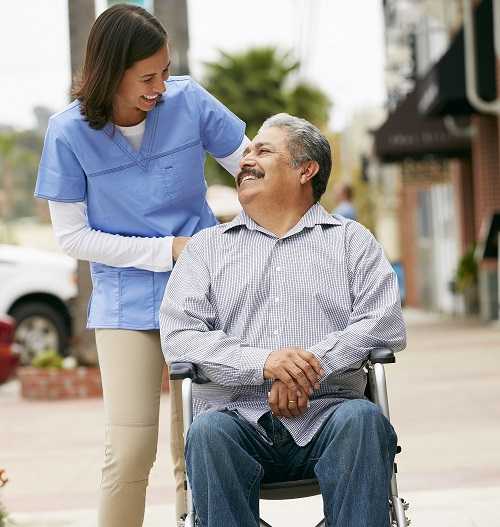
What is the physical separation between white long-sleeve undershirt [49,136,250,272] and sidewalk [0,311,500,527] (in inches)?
65.3

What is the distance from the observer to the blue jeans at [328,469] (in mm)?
3654

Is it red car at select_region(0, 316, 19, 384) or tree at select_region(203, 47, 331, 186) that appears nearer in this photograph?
red car at select_region(0, 316, 19, 384)

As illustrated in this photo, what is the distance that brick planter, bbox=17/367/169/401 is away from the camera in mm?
11422

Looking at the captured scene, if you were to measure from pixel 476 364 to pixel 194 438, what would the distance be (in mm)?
9224

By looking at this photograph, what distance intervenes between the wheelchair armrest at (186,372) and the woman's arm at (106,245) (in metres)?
0.42

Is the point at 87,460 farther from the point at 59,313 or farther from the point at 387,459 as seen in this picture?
the point at 59,313

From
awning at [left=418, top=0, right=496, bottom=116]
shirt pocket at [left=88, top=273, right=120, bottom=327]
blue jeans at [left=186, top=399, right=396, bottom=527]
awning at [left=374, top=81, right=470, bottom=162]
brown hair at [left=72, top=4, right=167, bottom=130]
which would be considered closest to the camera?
blue jeans at [left=186, top=399, right=396, bottom=527]

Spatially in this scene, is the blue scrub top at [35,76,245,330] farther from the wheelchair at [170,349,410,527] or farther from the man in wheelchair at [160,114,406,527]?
the wheelchair at [170,349,410,527]

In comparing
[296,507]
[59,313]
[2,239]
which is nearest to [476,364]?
[59,313]

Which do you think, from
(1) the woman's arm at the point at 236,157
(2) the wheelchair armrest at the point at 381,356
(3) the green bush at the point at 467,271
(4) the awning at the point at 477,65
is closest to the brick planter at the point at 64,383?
(1) the woman's arm at the point at 236,157

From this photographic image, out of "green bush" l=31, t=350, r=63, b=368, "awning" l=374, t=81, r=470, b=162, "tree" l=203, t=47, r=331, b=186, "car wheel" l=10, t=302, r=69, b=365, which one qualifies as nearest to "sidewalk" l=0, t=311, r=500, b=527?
"green bush" l=31, t=350, r=63, b=368

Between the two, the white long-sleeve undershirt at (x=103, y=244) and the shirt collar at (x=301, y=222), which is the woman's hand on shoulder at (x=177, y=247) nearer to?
the white long-sleeve undershirt at (x=103, y=244)

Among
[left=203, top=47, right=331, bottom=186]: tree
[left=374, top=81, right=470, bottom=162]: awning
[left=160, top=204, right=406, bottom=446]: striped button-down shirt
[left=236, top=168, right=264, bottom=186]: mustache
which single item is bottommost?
[left=160, top=204, right=406, bottom=446]: striped button-down shirt

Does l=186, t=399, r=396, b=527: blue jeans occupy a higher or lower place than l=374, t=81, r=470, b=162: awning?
lower
